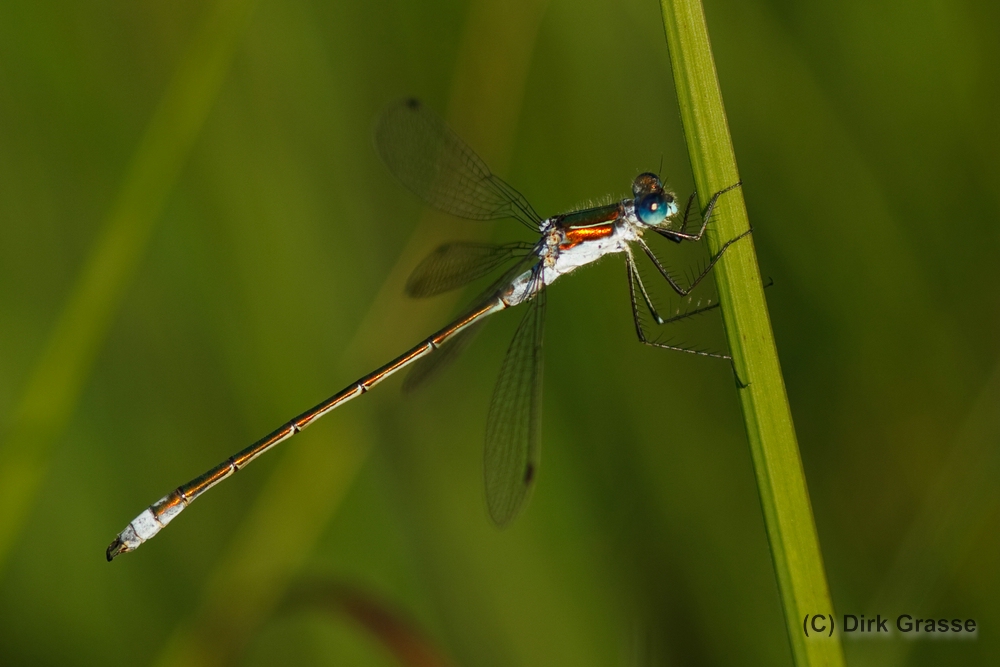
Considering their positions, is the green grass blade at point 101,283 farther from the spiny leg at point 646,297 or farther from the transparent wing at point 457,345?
the spiny leg at point 646,297

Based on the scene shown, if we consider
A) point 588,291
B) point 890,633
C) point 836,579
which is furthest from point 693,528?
point 588,291

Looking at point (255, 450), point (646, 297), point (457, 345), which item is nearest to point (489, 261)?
point (457, 345)

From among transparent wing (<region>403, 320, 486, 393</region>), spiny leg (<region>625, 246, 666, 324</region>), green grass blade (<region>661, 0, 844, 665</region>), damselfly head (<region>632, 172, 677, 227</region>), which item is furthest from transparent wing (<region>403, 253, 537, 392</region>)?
green grass blade (<region>661, 0, 844, 665</region>)

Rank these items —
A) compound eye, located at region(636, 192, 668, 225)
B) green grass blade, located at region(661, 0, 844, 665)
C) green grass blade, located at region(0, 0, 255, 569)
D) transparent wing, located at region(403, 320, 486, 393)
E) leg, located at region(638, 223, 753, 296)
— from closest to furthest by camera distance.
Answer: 1. green grass blade, located at region(661, 0, 844, 665)
2. leg, located at region(638, 223, 753, 296)
3. green grass blade, located at region(0, 0, 255, 569)
4. compound eye, located at region(636, 192, 668, 225)
5. transparent wing, located at region(403, 320, 486, 393)

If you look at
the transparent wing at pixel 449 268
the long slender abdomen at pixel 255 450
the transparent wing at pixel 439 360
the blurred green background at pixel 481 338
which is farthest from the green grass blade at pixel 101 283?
the transparent wing at pixel 439 360

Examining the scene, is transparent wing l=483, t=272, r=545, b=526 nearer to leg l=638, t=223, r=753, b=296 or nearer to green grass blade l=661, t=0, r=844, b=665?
leg l=638, t=223, r=753, b=296

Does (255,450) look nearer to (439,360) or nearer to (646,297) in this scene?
(439,360)

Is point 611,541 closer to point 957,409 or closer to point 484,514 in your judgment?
point 484,514
